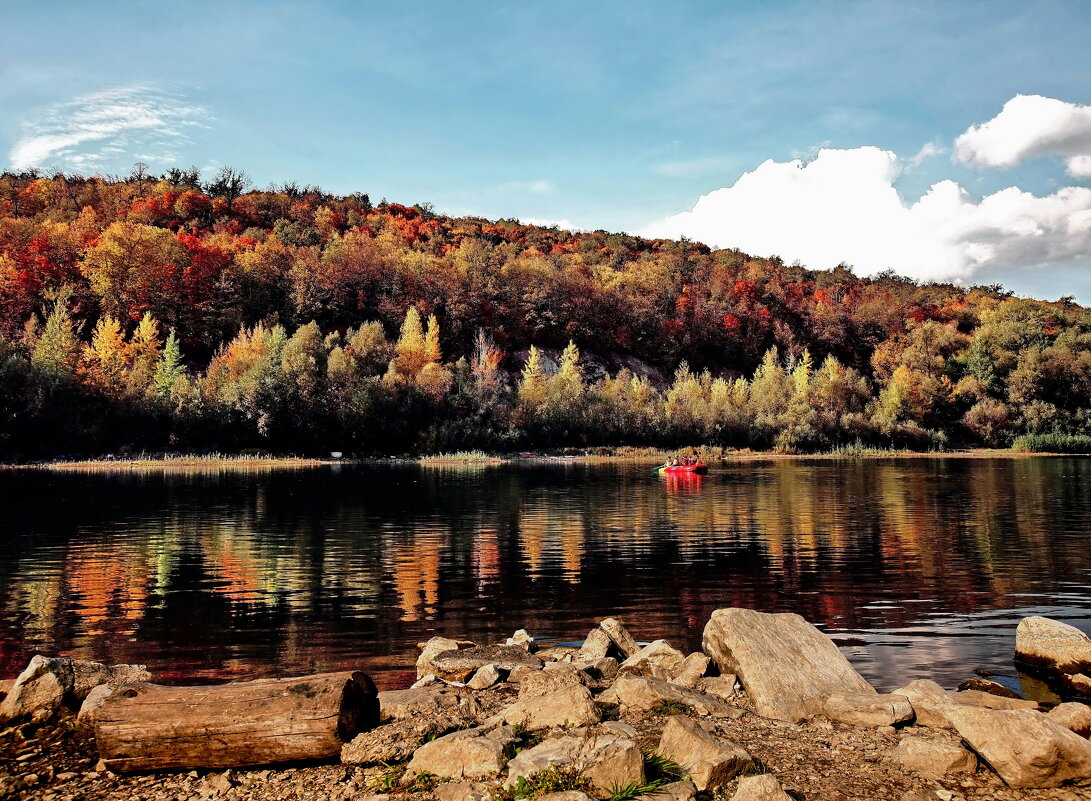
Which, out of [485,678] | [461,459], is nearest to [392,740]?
[485,678]

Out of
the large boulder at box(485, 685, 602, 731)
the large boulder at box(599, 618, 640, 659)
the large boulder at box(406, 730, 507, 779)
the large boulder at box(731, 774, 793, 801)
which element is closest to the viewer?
the large boulder at box(731, 774, 793, 801)

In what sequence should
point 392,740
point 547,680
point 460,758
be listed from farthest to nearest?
1. point 547,680
2. point 392,740
3. point 460,758

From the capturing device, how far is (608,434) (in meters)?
98.6

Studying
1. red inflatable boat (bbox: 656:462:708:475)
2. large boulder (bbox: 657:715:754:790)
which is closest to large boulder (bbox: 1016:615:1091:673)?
large boulder (bbox: 657:715:754:790)

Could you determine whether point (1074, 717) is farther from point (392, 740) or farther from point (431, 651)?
point (431, 651)

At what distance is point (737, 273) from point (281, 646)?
15928cm

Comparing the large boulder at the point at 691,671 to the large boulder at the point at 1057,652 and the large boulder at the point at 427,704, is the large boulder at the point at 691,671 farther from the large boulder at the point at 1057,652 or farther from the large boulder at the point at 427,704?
the large boulder at the point at 1057,652

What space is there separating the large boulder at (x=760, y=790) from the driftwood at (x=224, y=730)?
3.97m

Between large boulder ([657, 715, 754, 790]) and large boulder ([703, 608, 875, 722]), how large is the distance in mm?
2254

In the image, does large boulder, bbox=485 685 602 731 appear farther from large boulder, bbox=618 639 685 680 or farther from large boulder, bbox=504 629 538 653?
large boulder, bbox=504 629 538 653

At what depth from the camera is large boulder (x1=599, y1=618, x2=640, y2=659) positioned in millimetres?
13102

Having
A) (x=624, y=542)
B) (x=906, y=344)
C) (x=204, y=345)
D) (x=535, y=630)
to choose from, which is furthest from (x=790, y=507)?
(x=906, y=344)

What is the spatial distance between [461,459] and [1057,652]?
78065 mm

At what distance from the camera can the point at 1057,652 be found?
1217cm
